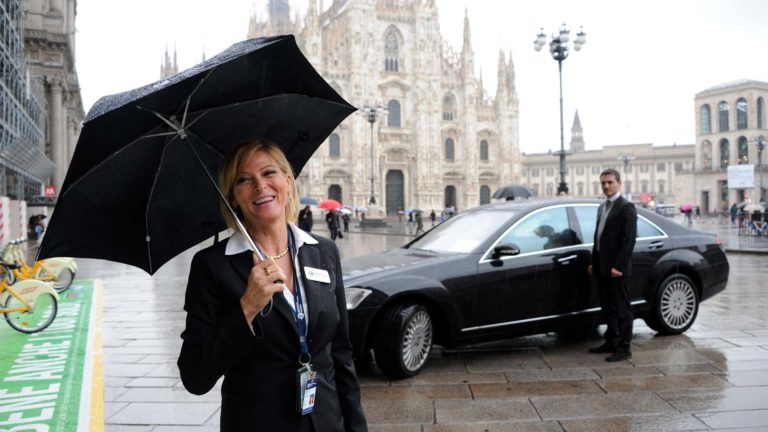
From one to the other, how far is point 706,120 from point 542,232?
78.5 metres

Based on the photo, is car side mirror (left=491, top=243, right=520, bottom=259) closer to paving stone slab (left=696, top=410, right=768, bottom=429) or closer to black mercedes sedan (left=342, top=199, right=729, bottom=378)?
black mercedes sedan (left=342, top=199, right=729, bottom=378)

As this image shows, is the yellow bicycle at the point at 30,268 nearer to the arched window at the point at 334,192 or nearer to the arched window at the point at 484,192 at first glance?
the arched window at the point at 334,192

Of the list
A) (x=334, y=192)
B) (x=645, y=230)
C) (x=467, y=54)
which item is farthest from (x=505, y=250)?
(x=467, y=54)

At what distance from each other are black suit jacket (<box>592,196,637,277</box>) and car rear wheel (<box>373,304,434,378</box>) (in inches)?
67.9

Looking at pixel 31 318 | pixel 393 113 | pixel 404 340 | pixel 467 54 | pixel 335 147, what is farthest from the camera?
pixel 467 54

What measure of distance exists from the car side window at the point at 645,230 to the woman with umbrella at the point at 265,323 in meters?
5.18

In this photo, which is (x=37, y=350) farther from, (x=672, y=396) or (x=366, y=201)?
(x=366, y=201)

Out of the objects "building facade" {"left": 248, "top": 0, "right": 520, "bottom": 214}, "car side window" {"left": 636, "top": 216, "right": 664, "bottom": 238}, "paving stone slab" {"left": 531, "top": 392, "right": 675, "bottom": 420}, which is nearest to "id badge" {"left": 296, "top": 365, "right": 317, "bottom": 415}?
"paving stone slab" {"left": 531, "top": 392, "right": 675, "bottom": 420}

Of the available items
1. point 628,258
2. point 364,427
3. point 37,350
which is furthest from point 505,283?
point 37,350

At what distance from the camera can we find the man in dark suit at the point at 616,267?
548cm

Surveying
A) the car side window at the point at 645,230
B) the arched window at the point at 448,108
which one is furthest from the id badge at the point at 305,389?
the arched window at the point at 448,108

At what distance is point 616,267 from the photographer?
17.9 ft

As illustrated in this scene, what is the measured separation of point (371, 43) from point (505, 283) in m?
49.6

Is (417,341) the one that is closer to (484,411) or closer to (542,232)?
(484,411)
